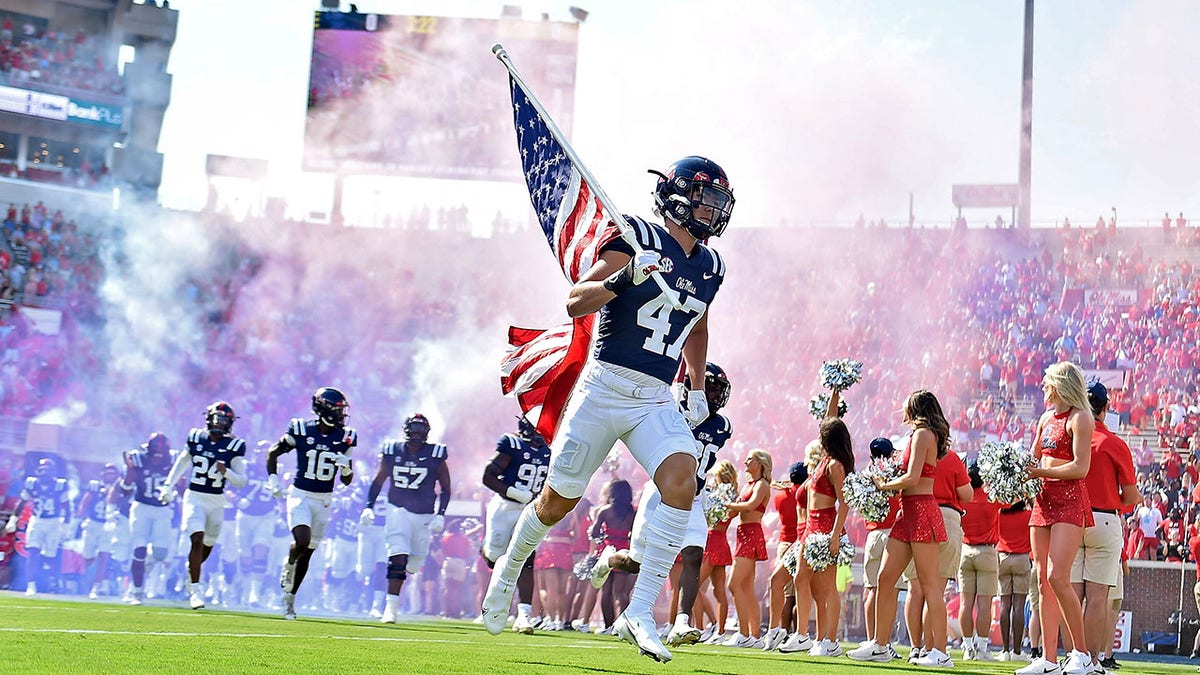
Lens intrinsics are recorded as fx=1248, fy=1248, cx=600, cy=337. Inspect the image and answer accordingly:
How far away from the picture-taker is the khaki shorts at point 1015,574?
11289 millimetres

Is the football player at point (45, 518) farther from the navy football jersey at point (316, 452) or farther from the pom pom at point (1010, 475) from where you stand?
the pom pom at point (1010, 475)

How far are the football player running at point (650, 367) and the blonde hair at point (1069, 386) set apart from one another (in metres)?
2.17

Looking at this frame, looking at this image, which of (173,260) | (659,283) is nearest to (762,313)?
(173,260)

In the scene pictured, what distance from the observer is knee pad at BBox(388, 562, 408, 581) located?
12188 millimetres

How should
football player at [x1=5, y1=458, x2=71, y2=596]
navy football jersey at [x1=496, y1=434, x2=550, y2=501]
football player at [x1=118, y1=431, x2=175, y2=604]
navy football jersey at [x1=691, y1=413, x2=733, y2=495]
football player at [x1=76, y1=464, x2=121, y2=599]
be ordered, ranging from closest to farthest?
navy football jersey at [x1=691, y1=413, x2=733, y2=495] < navy football jersey at [x1=496, y1=434, x2=550, y2=501] < football player at [x1=118, y1=431, x2=175, y2=604] < football player at [x1=76, y1=464, x2=121, y2=599] < football player at [x1=5, y1=458, x2=71, y2=596]

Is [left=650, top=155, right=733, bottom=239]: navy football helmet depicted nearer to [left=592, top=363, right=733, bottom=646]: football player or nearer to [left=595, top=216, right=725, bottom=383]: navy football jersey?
[left=595, top=216, right=725, bottom=383]: navy football jersey

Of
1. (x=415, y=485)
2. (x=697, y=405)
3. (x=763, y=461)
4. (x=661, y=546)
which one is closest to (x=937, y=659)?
(x=763, y=461)

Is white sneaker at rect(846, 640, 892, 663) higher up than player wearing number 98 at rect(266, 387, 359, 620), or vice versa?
player wearing number 98 at rect(266, 387, 359, 620)

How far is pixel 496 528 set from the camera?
37.4ft

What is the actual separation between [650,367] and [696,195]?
0.88 metres

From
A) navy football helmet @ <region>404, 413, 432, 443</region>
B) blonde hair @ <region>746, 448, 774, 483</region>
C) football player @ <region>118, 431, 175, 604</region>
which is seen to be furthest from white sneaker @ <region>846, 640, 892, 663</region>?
football player @ <region>118, 431, 175, 604</region>

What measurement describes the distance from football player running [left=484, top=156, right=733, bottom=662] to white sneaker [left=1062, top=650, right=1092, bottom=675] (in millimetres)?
2640

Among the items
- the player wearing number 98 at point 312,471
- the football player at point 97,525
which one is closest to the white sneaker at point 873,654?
the player wearing number 98 at point 312,471

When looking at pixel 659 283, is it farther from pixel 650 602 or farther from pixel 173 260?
pixel 173 260
